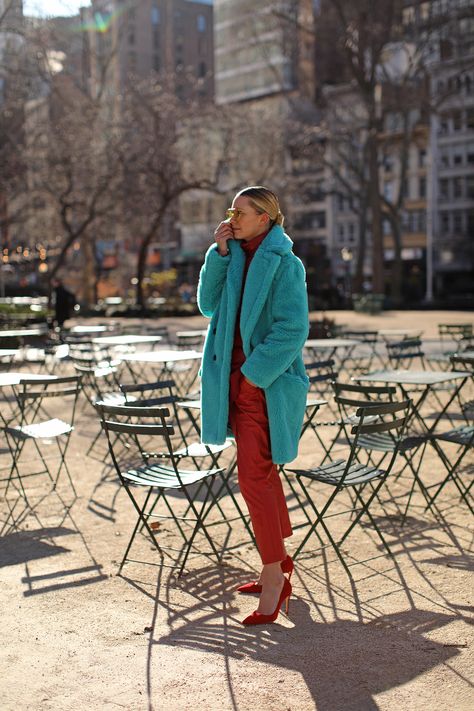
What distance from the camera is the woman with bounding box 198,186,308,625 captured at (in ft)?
14.9

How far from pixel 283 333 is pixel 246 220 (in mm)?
580

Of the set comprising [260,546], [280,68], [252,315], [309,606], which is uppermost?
[280,68]

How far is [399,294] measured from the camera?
45.4 m

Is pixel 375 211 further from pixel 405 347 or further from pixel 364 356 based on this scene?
pixel 405 347

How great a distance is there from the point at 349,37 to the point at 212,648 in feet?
110

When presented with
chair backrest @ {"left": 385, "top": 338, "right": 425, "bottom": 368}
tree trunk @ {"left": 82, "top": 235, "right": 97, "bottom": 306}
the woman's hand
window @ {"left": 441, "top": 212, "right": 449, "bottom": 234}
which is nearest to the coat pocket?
the woman's hand

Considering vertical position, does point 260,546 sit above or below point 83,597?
above

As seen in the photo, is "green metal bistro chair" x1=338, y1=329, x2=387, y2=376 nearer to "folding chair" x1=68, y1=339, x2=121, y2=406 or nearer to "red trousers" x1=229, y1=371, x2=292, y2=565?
"folding chair" x1=68, y1=339, x2=121, y2=406

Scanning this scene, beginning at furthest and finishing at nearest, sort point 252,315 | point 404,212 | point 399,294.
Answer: point 404,212 < point 399,294 < point 252,315

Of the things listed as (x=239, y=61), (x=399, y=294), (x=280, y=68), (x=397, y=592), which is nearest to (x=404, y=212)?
(x=280, y=68)

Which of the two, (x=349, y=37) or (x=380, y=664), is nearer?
(x=380, y=664)

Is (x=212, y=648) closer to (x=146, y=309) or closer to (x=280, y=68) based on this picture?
(x=146, y=309)

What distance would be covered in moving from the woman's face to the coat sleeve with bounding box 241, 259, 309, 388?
238 millimetres

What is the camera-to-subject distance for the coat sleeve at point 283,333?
4434mm
